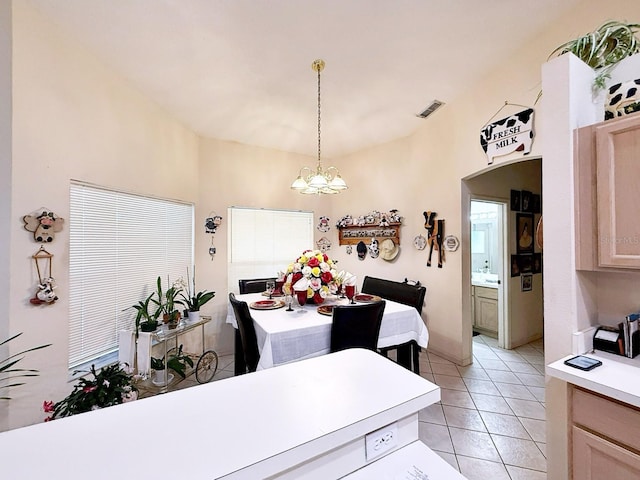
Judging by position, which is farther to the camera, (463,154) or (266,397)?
(463,154)

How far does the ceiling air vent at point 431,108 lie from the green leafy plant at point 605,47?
1.74 m

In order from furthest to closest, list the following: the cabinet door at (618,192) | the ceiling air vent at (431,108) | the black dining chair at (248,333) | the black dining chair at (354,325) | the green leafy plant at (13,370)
A: the ceiling air vent at (431,108) → the black dining chair at (248,333) → the black dining chair at (354,325) → the green leafy plant at (13,370) → the cabinet door at (618,192)

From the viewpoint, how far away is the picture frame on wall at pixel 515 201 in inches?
148

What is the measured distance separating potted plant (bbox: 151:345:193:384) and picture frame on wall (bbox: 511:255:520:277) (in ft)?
13.4

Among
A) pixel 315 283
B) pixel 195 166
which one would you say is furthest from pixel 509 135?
pixel 195 166

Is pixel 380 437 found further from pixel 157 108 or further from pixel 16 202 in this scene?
pixel 157 108

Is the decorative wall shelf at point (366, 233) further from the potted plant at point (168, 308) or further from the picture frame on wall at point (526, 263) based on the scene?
the potted plant at point (168, 308)

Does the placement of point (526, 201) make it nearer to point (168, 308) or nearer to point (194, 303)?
point (194, 303)

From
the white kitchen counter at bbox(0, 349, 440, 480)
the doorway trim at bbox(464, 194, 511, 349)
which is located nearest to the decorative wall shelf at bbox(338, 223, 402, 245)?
the doorway trim at bbox(464, 194, 511, 349)

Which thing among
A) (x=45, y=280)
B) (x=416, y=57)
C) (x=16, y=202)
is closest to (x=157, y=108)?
(x=16, y=202)

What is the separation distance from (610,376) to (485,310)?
10.9ft

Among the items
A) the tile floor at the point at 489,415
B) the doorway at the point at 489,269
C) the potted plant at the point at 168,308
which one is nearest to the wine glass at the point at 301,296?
the potted plant at the point at 168,308

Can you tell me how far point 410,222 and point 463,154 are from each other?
1059 mm

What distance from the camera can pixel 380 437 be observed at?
0.78 m
